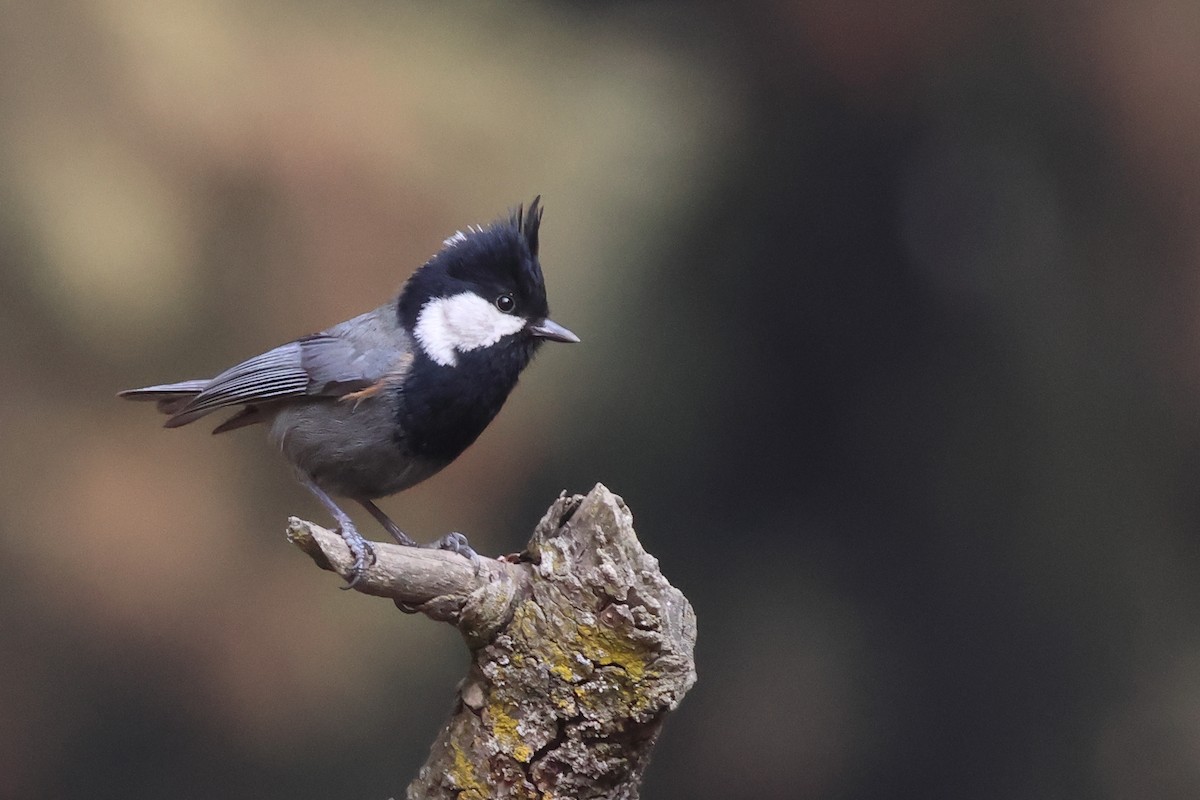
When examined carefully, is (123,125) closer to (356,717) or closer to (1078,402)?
(356,717)

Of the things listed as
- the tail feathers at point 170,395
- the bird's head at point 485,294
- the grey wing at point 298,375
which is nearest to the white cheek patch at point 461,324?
the bird's head at point 485,294

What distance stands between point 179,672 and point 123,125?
1.22 metres

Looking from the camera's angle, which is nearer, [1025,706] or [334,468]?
[334,468]

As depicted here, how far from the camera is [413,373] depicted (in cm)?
193

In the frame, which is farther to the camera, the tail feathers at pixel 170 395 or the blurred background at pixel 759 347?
the blurred background at pixel 759 347

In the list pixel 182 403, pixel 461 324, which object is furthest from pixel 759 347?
pixel 182 403

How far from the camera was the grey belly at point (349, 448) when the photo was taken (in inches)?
76.0

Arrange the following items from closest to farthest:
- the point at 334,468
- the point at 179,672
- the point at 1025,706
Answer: the point at 334,468 → the point at 179,672 → the point at 1025,706

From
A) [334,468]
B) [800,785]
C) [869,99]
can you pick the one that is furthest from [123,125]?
[800,785]

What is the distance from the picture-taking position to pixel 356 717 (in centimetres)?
253

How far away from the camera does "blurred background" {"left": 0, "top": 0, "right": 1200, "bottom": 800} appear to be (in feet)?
8.21

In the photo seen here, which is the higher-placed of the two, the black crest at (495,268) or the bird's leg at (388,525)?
the black crest at (495,268)

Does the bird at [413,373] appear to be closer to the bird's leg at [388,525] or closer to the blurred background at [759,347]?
the bird's leg at [388,525]

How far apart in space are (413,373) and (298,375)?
0.73 ft
